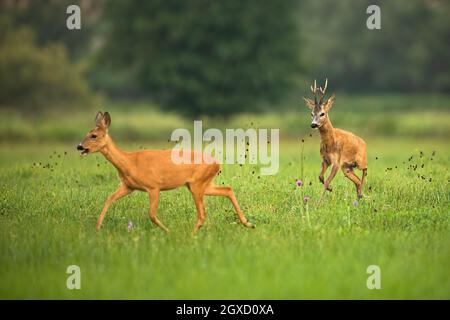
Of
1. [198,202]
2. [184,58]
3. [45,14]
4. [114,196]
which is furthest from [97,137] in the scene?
[45,14]

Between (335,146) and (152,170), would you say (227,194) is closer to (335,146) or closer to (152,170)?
(152,170)

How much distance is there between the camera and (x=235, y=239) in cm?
842

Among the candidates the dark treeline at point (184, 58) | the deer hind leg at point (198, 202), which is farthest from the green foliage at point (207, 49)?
the deer hind leg at point (198, 202)

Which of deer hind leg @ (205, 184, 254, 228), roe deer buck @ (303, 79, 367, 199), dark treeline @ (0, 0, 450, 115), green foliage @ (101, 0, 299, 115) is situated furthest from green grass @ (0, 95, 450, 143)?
deer hind leg @ (205, 184, 254, 228)

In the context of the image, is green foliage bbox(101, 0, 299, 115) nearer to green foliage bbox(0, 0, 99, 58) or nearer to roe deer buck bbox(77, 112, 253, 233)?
green foliage bbox(0, 0, 99, 58)

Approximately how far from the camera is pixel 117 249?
7930 mm

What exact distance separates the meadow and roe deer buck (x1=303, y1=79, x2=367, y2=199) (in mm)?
435

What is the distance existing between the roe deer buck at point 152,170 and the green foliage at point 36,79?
24831 millimetres

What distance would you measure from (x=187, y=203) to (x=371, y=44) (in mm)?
47371

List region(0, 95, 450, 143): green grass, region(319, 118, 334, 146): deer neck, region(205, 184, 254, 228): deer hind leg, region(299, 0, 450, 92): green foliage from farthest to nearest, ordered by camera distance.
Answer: region(299, 0, 450, 92): green foliage → region(0, 95, 450, 143): green grass → region(319, 118, 334, 146): deer neck → region(205, 184, 254, 228): deer hind leg

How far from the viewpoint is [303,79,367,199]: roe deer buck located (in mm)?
10531

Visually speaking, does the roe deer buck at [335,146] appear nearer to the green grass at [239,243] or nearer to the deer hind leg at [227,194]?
the green grass at [239,243]
